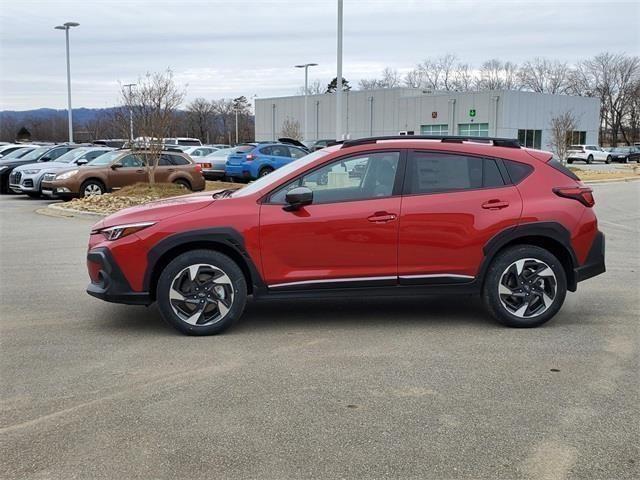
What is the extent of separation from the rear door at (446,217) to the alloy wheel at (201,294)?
1.56 metres

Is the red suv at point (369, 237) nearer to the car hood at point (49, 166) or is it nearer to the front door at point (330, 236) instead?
the front door at point (330, 236)

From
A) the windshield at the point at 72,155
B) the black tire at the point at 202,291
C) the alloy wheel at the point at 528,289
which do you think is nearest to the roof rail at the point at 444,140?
the alloy wheel at the point at 528,289

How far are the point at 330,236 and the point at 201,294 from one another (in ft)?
3.99

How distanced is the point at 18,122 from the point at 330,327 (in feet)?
336

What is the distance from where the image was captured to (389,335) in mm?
5867

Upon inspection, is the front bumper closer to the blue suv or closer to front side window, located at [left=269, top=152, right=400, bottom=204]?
front side window, located at [left=269, top=152, right=400, bottom=204]

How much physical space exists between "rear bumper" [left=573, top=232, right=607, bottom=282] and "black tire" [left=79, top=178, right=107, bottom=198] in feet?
49.6

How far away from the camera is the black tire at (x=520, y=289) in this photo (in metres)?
5.97

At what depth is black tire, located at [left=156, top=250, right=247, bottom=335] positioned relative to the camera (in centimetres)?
568

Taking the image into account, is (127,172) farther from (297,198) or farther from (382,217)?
(382,217)

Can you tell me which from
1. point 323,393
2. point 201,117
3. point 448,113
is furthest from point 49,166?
point 201,117

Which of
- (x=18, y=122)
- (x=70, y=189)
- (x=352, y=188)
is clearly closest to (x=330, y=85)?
(x=18, y=122)

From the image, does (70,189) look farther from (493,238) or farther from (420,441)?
(420,441)

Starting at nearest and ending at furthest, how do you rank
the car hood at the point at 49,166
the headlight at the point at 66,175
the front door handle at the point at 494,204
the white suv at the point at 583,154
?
the front door handle at the point at 494,204 → the headlight at the point at 66,175 → the car hood at the point at 49,166 → the white suv at the point at 583,154
